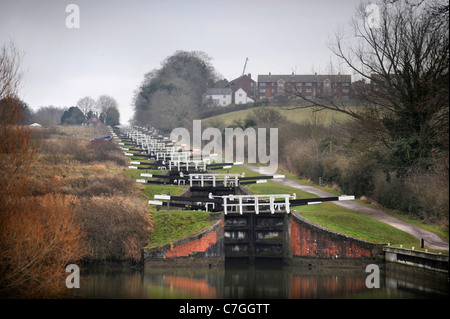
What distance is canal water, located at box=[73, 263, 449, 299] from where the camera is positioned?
69.3ft

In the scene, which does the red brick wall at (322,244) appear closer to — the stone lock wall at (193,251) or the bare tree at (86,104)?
the stone lock wall at (193,251)

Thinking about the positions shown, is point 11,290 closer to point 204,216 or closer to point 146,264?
point 146,264

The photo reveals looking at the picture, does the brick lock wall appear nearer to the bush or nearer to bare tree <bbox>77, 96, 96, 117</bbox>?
the bush

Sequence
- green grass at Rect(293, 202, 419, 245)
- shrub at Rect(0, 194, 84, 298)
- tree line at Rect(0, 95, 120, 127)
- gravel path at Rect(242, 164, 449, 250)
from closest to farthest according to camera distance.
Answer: shrub at Rect(0, 194, 84, 298)
gravel path at Rect(242, 164, 449, 250)
green grass at Rect(293, 202, 419, 245)
tree line at Rect(0, 95, 120, 127)

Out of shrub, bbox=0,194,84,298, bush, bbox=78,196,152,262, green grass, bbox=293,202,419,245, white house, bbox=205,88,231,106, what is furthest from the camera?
white house, bbox=205,88,231,106

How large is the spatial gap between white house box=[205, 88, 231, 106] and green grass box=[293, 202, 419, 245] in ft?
285

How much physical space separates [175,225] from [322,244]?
21.3 feet

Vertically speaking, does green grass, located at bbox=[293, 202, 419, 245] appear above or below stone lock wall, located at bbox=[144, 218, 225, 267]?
above

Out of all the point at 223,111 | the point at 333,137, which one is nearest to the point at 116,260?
the point at 333,137

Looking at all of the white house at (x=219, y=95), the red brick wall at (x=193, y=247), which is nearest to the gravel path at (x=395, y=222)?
the red brick wall at (x=193, y=247)

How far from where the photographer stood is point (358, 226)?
2848cm

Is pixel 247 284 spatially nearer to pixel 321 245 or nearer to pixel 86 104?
pixel 321 245

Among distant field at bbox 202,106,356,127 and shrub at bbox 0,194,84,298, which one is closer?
shrub at bbox 0,194,84,298

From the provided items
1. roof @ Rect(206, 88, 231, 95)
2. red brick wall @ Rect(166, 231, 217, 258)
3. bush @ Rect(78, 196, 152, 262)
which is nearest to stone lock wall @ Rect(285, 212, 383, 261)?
red brick wall @ Rect(166, 231, 217, 258)
